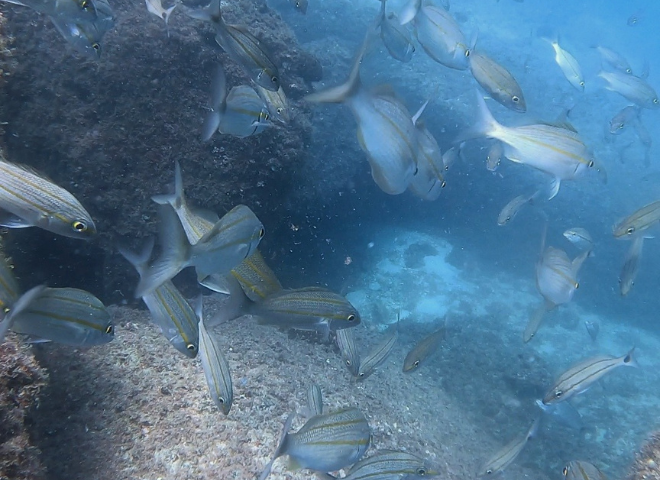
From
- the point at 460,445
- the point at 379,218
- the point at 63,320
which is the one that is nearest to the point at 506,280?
the point at 379,218

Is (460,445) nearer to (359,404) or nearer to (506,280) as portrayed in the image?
(359,404)

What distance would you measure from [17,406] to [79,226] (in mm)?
1384

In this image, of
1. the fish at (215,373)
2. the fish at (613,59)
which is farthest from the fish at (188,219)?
the fish at (613,59)

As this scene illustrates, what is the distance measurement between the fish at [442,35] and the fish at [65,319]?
13.8 feet

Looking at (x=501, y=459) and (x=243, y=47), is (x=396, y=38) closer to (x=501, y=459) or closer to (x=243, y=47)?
(x=243, y=47)

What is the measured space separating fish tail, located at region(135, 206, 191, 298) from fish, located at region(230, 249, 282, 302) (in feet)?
1.47

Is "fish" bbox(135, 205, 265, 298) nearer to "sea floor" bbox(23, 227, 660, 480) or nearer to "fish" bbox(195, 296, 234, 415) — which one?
"fish" bbox(195, 296, 234, 415)

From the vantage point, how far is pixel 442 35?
168 inches

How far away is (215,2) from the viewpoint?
A: 2988 mm

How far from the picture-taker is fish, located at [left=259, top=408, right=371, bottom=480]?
100 inches

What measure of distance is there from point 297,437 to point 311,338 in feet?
11.8

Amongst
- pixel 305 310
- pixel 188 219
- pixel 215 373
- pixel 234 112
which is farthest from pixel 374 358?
pixel 234 112

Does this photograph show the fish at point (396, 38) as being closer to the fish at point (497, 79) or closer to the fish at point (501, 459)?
the fish at point (497, 79)

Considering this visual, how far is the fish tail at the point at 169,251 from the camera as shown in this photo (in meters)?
2.28
